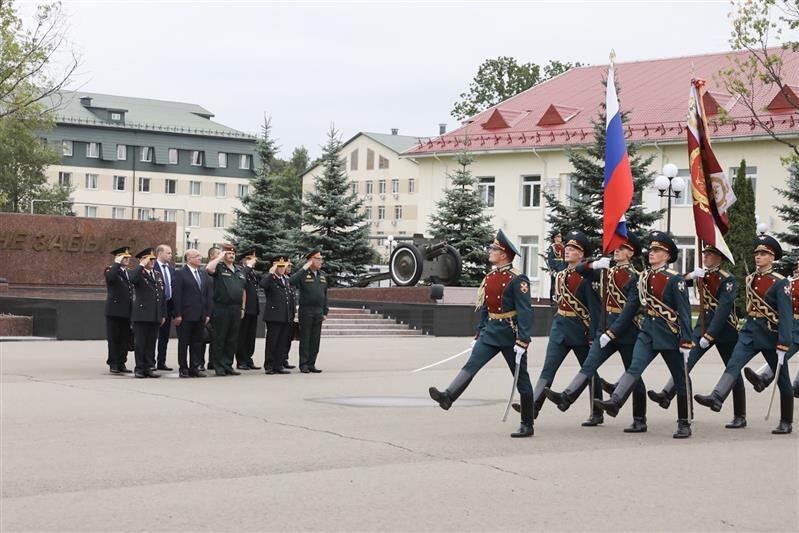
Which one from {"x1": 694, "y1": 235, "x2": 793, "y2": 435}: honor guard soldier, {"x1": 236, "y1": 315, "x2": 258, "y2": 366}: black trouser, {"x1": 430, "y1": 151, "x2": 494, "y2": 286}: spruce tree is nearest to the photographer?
{"x1": 694, "y1": 235, "x2": 793, "y2": 435}: honor guard soldier

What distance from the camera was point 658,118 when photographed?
174ft

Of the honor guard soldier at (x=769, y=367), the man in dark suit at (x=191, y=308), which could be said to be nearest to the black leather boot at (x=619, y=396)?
the honor guard soldier at (x=769, y=367)

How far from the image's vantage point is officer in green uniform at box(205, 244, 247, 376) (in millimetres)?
17734

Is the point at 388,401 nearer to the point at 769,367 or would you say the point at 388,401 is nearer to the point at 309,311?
the point at 769,367

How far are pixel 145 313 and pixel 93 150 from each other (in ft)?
264

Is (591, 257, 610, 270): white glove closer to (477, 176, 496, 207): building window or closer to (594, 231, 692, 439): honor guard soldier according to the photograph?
(594, 231, 692, 439): honor guard soldier

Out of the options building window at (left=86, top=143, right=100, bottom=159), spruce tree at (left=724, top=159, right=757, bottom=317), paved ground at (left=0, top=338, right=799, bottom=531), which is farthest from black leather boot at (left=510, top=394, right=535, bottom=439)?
building window at (left=86, top=143, right=100, bottom=159)

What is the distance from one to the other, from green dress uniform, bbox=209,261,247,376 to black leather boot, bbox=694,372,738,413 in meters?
7.52

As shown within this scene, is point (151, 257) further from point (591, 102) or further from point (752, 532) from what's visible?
point (591, 102)

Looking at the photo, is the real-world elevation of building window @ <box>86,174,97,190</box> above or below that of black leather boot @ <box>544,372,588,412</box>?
above

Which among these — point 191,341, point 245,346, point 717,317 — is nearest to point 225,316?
point 191,341

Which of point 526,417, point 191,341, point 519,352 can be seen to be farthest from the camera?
point 191,341

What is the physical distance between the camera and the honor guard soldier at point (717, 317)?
12.4 meters

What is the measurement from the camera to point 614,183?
41.9 feet
